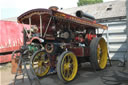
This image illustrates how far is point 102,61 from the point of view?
5.98 meters

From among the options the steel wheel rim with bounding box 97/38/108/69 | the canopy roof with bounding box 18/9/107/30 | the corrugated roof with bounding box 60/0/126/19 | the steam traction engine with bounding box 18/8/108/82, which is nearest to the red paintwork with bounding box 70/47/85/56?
the steam traction engine with bounding box 18/8/108/82

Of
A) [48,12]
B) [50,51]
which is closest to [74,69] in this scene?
[50,51]

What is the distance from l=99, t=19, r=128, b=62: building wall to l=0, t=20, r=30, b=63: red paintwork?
475 centimetres

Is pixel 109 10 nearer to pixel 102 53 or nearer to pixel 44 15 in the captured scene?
pixel 102 53

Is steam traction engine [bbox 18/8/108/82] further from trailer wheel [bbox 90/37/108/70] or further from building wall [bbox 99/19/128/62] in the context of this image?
building wall [bbox 99/19/128/62]

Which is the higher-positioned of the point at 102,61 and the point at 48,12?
the point at 48,12

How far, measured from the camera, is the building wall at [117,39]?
7.87m

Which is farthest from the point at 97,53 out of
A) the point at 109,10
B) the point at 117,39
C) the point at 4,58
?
the point at 109,10

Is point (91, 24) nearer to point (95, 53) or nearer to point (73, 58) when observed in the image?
point (95, 53)

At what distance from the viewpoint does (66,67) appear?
4.06 meters

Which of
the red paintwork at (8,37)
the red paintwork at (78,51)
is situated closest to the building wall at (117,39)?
the red paintwork at (78,51)

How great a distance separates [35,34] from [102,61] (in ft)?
10.6

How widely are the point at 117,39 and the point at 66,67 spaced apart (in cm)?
507

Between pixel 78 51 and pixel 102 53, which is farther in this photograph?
pixel 102 53
